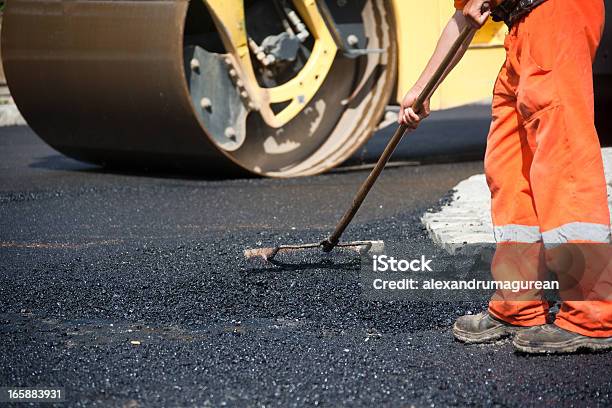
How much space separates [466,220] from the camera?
5539 millimetres

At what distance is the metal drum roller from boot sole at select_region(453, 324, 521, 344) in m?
3.67

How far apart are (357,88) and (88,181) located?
2.13 m

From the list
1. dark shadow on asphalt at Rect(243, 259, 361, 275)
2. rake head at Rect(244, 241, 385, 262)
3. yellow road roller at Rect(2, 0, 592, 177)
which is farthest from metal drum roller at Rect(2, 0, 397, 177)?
dark shadow on asphalt at Rect(243, 259, 361, 275)

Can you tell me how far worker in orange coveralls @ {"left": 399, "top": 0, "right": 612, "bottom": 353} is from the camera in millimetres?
3416

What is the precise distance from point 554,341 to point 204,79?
453 cm

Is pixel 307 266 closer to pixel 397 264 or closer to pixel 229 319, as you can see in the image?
pixel 397 264

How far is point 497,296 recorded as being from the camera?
148 inches

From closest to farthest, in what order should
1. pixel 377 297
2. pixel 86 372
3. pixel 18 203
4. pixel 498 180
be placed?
1. pixel 86 372
2. pixel 498 180
3. pixel 377 297
4. pixel 18 203

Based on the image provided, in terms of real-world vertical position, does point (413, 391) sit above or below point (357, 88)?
above

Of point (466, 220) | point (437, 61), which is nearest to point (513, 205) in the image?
point (437, 61)

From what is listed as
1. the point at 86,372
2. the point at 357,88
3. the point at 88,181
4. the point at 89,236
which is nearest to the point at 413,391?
the point at 86,372

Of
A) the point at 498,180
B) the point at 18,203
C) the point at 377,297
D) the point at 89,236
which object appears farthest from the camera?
the point at 18,203

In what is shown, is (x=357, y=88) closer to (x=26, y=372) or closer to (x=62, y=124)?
(x=62, y=124)

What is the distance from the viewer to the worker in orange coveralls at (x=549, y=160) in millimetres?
3416
